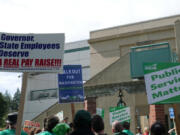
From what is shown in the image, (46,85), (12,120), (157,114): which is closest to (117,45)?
(157,114)

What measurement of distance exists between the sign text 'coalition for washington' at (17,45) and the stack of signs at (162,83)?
2.37 metres

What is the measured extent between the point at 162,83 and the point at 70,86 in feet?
13.4

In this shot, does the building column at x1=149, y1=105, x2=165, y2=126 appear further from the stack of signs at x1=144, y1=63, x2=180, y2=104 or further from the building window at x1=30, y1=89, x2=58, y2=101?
the building window at x1=30, y1=89, x2=58, y2=101

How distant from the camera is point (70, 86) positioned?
9.60 m

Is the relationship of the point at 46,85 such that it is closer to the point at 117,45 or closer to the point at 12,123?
the point at 117,45

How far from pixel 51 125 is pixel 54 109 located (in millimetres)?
14657

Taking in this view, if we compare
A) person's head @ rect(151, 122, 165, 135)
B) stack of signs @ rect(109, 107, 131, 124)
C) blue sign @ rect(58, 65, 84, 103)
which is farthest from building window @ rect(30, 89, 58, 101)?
person's head @ rect(151, 122, 165, 135)

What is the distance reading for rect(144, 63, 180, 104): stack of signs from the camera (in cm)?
610

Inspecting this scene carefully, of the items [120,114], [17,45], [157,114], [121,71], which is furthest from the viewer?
[121,71]

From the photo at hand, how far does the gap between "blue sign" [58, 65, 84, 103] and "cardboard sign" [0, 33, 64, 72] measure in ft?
12.0

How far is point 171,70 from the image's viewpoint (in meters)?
6.36

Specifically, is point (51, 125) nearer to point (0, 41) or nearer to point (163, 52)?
point (0, 41)

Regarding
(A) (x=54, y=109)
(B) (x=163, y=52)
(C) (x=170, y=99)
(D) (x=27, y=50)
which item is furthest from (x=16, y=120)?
(A) (x=54, y=109)

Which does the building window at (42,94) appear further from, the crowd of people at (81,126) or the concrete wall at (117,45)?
the crowd of people at (81,126)
